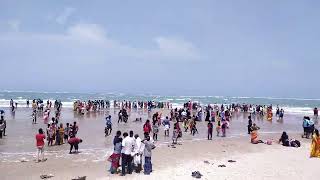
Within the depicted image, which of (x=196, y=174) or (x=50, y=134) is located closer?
(x=196, y=174)

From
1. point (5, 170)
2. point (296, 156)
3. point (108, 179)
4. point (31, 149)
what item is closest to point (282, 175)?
point (296, 156)

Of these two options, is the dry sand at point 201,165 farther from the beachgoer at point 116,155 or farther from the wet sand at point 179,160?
the beachgoer at point 116,155

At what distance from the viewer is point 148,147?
15977 mm

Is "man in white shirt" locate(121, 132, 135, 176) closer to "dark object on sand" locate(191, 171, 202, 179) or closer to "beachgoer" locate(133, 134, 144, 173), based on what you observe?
"beachgoer" locate(133, 134, 144, 173)

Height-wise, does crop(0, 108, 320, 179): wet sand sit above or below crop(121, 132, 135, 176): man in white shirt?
below

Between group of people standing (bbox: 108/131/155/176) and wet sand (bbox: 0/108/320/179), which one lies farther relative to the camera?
wet sand (bbox: 0/108/320/179)

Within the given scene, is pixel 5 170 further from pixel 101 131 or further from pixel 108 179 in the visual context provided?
pixel 101 131

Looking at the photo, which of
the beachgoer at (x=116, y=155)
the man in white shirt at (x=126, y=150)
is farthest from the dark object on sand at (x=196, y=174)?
the beachgoer at (x=116, y=155)

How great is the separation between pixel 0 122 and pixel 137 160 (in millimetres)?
13810

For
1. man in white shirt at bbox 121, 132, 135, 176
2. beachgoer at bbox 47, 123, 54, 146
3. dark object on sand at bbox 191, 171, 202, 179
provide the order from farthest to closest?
beachgoer at bbox 47, 123, 54, 146, man in white shirt at bbox 121, 132, 135, 176, dark object on sand at bbox 191, 171, 202, 179

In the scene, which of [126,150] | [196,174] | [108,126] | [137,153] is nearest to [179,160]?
[196,174]

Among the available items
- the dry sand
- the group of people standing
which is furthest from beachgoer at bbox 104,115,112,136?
the group of people standing

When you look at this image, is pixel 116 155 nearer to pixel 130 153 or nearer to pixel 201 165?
pixel 130 153

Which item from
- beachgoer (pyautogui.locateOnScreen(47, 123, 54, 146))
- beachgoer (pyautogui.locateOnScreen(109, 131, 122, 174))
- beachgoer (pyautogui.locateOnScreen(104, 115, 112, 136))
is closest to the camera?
beachgoer (pyautogui.locateOnScreen(109, 131, 122, 174))
